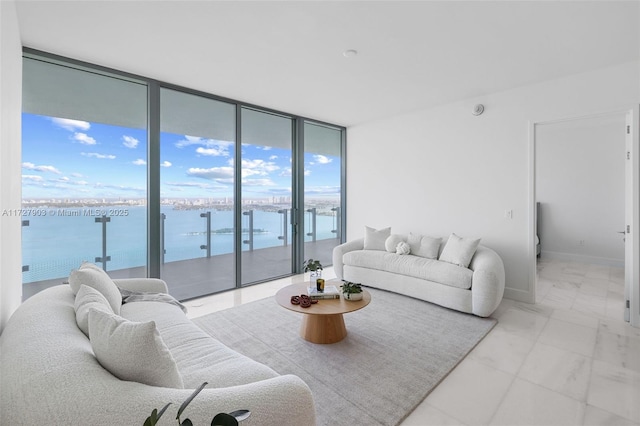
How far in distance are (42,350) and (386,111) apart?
187 inches

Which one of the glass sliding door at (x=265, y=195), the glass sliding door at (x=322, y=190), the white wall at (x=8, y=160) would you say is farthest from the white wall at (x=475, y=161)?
the white wall at (x=8, y=160)

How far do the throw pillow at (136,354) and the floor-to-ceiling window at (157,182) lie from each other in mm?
2668

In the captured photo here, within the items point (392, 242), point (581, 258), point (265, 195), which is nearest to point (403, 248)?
point (392, 242)

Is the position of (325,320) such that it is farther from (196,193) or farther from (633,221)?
(633,221)

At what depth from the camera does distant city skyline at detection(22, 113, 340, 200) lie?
296cm

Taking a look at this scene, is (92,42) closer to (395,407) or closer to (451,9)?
(451,9)

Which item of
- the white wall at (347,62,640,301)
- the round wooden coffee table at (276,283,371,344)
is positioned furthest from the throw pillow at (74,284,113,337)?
the white wall at (347,62,640,301)

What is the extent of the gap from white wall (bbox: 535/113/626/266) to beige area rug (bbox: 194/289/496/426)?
4269 mm

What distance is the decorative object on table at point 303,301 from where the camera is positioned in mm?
2654

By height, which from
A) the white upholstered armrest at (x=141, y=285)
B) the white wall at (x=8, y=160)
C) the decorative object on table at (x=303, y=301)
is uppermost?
the white wall at (x=8, y=160)

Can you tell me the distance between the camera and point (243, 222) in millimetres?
4410

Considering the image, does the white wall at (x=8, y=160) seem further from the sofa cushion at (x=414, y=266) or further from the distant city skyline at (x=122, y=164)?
the sofa cushion at (x=414, y=266)

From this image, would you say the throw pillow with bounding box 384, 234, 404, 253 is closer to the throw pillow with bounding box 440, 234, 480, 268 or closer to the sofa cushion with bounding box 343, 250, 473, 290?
the sofa cushion with bounding box 343, 250, 473, 290

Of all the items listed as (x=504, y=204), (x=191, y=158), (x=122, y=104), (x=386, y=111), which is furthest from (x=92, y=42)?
(x=504, y=204)
